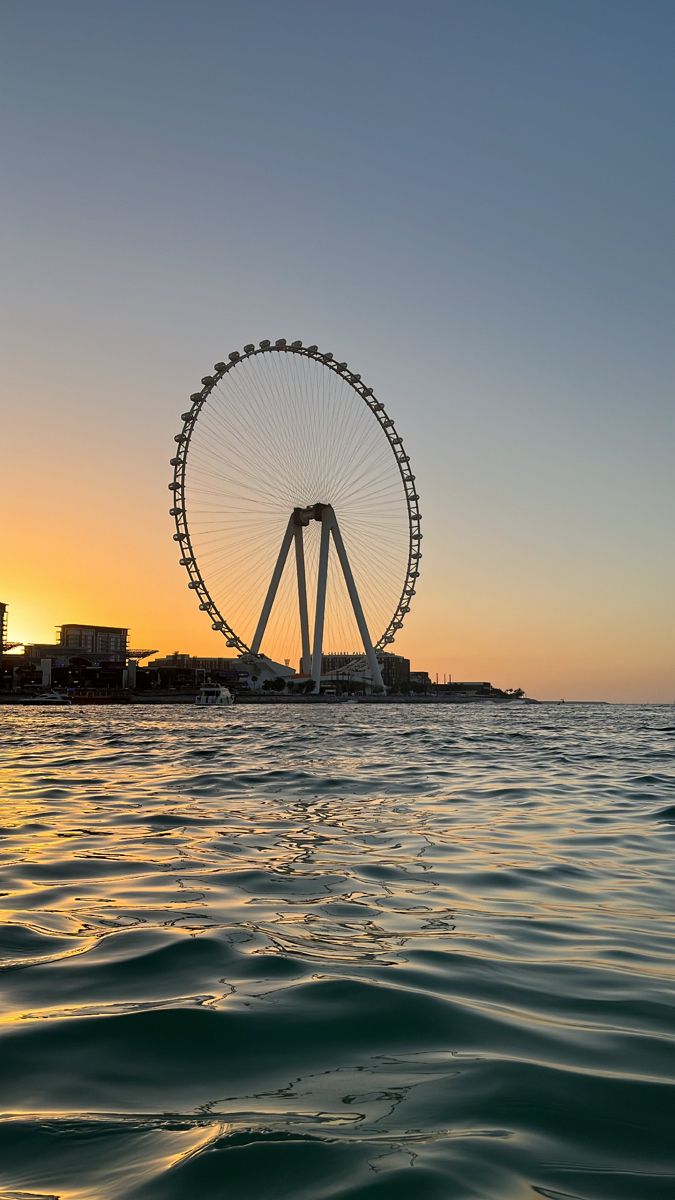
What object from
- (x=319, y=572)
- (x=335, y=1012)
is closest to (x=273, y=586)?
(x=319, y=572)

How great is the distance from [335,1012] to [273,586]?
2955 inches

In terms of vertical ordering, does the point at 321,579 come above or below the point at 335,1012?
above

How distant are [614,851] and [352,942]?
401cm

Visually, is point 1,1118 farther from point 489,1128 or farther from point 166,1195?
point 489,1128

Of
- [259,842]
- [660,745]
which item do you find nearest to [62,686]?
[660,745]

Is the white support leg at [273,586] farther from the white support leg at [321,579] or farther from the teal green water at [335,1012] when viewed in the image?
the teal green water at [335,1012]

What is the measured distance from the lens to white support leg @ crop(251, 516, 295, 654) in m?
78.2

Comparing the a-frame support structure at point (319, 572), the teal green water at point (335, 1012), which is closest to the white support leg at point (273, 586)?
the a-frame support structure at point (319, 572)

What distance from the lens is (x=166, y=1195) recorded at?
2.14 metres

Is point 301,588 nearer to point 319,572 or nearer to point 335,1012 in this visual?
point 319,572

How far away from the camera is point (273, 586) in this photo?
257 ft

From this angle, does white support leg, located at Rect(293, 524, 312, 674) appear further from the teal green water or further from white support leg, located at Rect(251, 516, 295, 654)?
the teal green water

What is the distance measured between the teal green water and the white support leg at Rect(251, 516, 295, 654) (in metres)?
69.4

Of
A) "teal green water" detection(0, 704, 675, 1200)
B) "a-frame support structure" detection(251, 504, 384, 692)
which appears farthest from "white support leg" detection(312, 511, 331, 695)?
"teal green water" detection(0, 704, 675, 1200)
